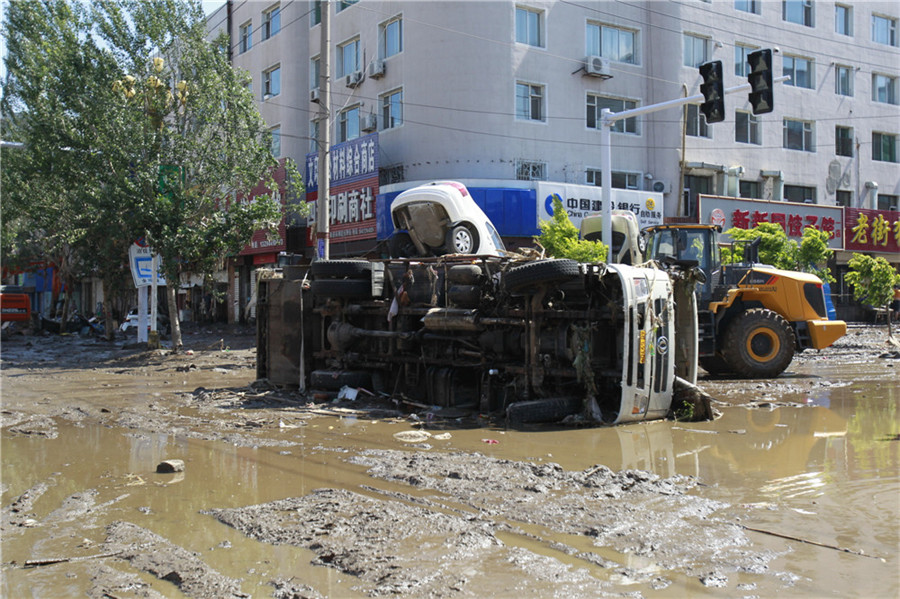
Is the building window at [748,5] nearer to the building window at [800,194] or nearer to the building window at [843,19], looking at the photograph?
the building window at [843,19]

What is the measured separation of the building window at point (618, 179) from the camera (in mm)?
29562

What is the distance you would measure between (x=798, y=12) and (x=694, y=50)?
24.0 feet

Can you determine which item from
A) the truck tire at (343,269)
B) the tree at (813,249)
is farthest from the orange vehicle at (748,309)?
the tree at (813,249)

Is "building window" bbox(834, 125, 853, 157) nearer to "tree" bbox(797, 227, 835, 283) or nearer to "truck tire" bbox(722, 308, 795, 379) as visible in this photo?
"tree" bbox(797, 227, 835, 283)

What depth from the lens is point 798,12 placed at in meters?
35.4

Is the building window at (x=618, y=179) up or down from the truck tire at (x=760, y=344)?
up

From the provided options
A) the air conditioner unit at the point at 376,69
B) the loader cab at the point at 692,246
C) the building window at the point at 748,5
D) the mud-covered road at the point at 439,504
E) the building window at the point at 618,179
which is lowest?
the mud-covered road at the point at 439,504

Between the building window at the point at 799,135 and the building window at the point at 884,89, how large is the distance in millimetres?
5438

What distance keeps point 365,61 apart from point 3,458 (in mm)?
25042

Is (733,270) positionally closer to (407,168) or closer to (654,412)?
(654,412)

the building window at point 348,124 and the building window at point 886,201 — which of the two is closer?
the building window at point 348,124

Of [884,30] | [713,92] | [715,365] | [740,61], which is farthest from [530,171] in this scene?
[884,30]

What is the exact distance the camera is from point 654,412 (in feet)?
31.6

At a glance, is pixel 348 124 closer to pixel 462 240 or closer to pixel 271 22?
pixel 271 22
